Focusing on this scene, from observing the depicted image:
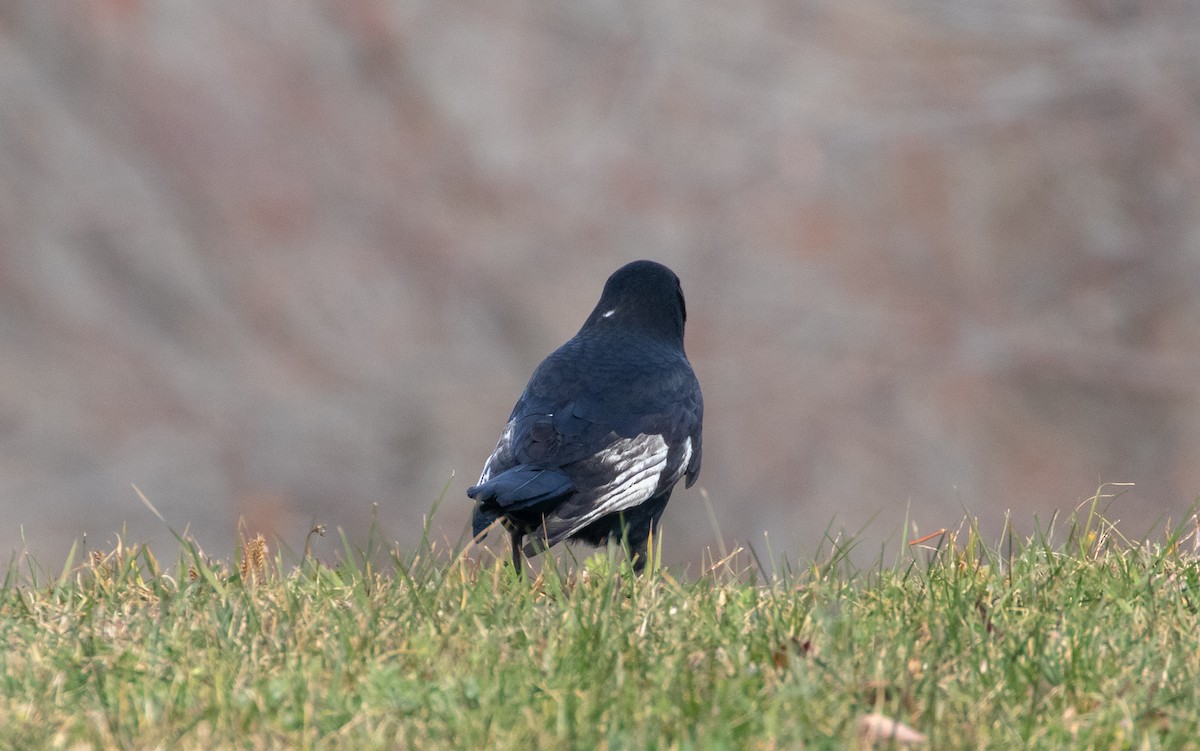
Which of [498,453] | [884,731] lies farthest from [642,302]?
[884,731]

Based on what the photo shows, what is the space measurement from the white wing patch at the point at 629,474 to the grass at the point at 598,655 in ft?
2.78

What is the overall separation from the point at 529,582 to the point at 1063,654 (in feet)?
5.00

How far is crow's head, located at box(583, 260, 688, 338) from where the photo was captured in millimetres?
6691

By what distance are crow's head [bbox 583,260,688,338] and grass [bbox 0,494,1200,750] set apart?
6.82ft

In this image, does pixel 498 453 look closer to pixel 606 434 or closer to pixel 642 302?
pixel 606 434

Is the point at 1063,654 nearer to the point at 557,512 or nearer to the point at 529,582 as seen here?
the point at 529,582

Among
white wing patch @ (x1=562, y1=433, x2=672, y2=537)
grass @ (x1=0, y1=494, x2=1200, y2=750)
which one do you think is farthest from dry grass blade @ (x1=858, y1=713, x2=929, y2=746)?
white wing patch @ (x1=562, y1=433, x2=672, y2=537)

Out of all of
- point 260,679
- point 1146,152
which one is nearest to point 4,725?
point 260,679

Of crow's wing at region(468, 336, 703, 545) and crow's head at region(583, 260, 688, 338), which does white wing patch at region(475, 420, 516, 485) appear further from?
crow's head at region(583, 260, 688, 338)

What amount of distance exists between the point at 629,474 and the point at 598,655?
218 cm

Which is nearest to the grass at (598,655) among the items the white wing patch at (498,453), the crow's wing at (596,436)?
the crow's wing at (596,436)

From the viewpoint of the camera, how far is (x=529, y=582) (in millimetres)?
4551

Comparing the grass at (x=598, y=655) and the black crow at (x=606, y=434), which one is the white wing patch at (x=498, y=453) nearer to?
the black crow at (x=606, y=434)

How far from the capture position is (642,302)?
6.71 m
